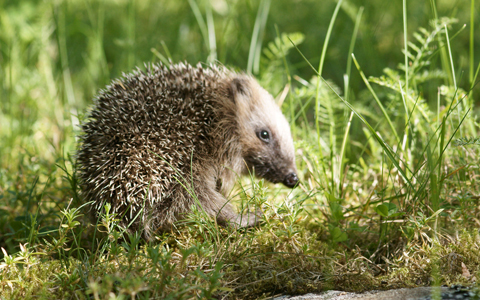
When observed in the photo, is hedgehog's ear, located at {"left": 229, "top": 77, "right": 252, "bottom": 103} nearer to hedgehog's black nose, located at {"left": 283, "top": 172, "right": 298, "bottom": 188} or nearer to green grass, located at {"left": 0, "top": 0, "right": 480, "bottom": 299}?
green grass, located at {"left": 0, "top": 0, "right": 480, "bottom": 299}

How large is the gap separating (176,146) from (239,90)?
3.65 feet

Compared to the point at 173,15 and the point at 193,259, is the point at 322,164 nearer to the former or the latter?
the point at 193,259

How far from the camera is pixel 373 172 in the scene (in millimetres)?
4188

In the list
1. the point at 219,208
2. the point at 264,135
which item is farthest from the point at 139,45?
the point at 219,208

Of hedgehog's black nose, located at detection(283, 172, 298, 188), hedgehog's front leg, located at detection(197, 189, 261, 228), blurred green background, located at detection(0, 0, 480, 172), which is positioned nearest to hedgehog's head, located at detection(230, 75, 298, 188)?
hedgehog's black nose, located at detection(283, 172, 298, 188)

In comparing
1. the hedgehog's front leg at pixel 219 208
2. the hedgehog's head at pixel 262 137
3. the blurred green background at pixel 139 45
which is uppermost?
the blurred green background at pixel 139 45

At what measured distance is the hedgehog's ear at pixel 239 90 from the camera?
438 centimetres

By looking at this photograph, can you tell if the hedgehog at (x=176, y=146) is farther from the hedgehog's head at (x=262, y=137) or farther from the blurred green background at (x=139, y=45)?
the blurred green background at (x=139, y=45)

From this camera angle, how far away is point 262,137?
176 inches

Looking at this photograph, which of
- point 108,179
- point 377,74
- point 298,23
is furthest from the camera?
point 298,23

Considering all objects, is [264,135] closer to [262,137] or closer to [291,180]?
[262,137]

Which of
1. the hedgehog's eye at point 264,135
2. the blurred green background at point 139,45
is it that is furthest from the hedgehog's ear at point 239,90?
the blurred green background at point 139,45

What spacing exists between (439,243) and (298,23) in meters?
5.39

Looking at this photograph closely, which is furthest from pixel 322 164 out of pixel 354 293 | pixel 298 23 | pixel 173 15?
pixel 173 15
